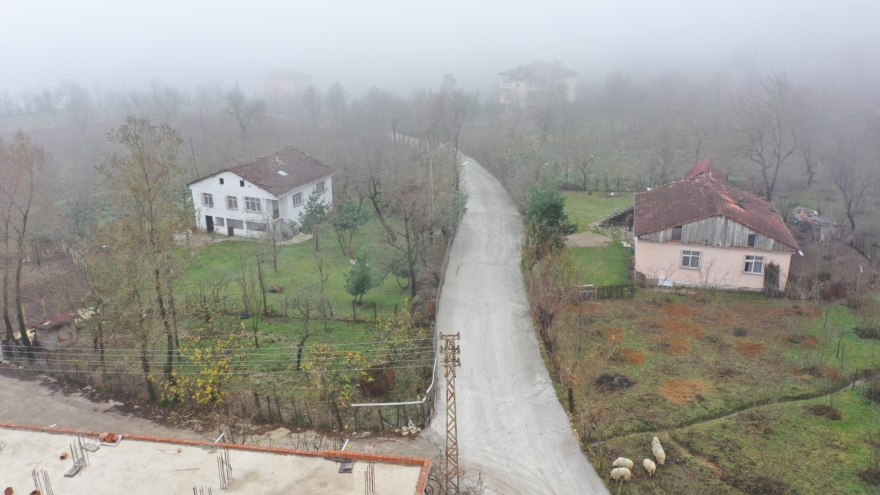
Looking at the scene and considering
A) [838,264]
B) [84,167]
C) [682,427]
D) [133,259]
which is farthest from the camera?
[84,167]

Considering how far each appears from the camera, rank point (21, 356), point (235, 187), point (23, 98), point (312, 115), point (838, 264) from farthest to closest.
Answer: point (23, 98)
point (312, 115)
point (235, 187)
point (838, 264)
point (21, 356)

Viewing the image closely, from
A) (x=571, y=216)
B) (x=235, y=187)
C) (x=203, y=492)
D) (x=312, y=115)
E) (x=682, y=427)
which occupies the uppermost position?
(x=312, y=115)

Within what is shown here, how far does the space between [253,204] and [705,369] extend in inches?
1092

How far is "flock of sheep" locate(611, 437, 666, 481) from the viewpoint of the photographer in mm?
15398

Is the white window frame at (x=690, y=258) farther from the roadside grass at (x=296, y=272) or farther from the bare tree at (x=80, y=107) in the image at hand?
the bare tree at (x=80, y=107)

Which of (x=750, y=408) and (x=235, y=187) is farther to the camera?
(x=235, y=187)

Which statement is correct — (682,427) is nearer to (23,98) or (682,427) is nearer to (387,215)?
(387,215)

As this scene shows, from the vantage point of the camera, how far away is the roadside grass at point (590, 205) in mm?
38406

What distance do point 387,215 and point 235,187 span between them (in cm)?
964

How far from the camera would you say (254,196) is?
3762cm

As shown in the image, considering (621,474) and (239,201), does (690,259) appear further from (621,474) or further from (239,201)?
(239,201)

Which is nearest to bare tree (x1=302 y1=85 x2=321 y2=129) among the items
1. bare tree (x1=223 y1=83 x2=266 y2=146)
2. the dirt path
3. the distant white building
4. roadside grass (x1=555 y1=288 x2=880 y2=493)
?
bare tree (x1=223 y1=83 x2=266 y2=146)

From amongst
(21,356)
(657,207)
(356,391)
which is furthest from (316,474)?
(657,207)

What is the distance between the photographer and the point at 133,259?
1864 centimetres
